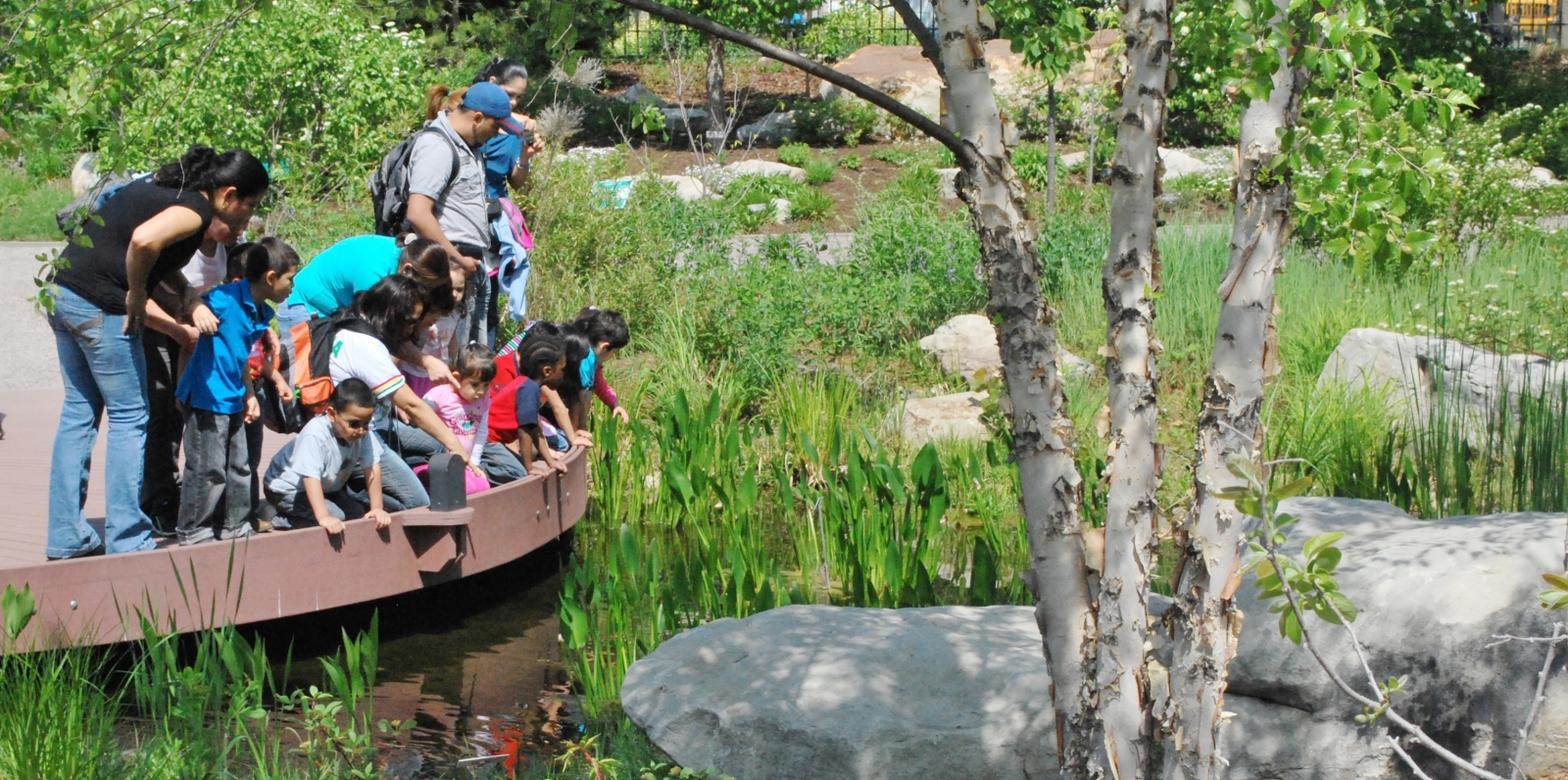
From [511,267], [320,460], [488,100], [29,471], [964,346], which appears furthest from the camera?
[964,346]

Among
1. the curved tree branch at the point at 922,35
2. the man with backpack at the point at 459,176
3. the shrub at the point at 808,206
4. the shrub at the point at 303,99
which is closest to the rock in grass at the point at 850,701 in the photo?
the curved tree branch at the point at 922,35

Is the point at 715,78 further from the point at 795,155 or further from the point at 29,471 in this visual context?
the point at 29,471


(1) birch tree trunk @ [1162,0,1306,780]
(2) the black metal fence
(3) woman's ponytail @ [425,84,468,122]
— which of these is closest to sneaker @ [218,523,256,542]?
Result: (3) woman's ponytail @ [425,84,468,122]

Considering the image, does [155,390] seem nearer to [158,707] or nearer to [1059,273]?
[158,707]

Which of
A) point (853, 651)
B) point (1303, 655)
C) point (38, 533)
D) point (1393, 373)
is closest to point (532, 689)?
point (853, 651)

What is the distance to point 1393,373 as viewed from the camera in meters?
7.26

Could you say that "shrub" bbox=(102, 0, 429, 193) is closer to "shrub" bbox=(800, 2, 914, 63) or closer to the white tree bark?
the white tree bark

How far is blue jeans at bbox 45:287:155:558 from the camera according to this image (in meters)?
4.39

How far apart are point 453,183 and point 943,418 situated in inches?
125

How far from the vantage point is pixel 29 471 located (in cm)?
611

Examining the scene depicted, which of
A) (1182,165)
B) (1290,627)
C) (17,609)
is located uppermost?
(1182,165)

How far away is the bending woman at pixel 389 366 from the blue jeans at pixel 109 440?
0.84 m

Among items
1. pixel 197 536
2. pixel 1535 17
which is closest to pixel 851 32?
pixel 1535 17

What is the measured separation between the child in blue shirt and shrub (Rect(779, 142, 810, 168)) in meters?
13.0
